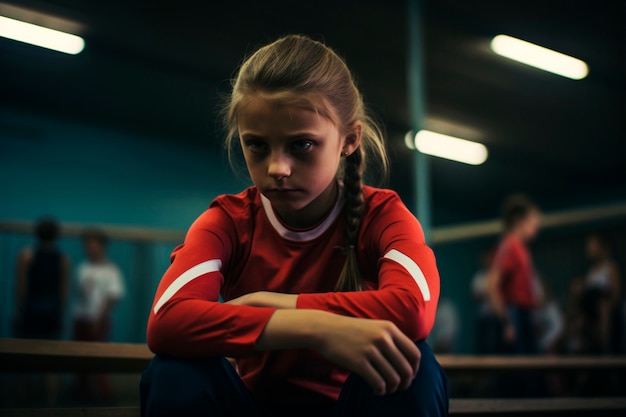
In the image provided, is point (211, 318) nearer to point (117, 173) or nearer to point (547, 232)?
point (117, 173)

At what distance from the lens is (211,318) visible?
85cm

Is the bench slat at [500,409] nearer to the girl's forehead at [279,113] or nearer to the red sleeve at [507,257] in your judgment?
the girl's forehead at [279,113]

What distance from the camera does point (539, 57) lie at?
5004mm

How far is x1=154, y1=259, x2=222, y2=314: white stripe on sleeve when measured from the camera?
902mm

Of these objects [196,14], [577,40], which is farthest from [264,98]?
[577,40]

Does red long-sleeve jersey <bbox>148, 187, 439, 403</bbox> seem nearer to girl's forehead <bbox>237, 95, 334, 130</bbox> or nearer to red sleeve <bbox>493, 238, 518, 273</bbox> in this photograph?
girl's forehead <bbox>237, 95, 334, 130</bbox>

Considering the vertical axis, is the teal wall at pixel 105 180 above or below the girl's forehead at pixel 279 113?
above

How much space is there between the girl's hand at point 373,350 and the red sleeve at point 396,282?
0.06 m

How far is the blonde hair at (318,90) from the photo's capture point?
3.19 feet

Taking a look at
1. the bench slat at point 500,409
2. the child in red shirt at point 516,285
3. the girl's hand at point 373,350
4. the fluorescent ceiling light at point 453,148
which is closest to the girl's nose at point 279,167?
the girl's hand at point 373,350

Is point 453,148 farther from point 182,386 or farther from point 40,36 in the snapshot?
point 182,386

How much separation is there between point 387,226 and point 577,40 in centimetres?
440

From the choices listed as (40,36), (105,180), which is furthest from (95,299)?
(105,180)

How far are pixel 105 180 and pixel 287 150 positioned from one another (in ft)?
17.7
